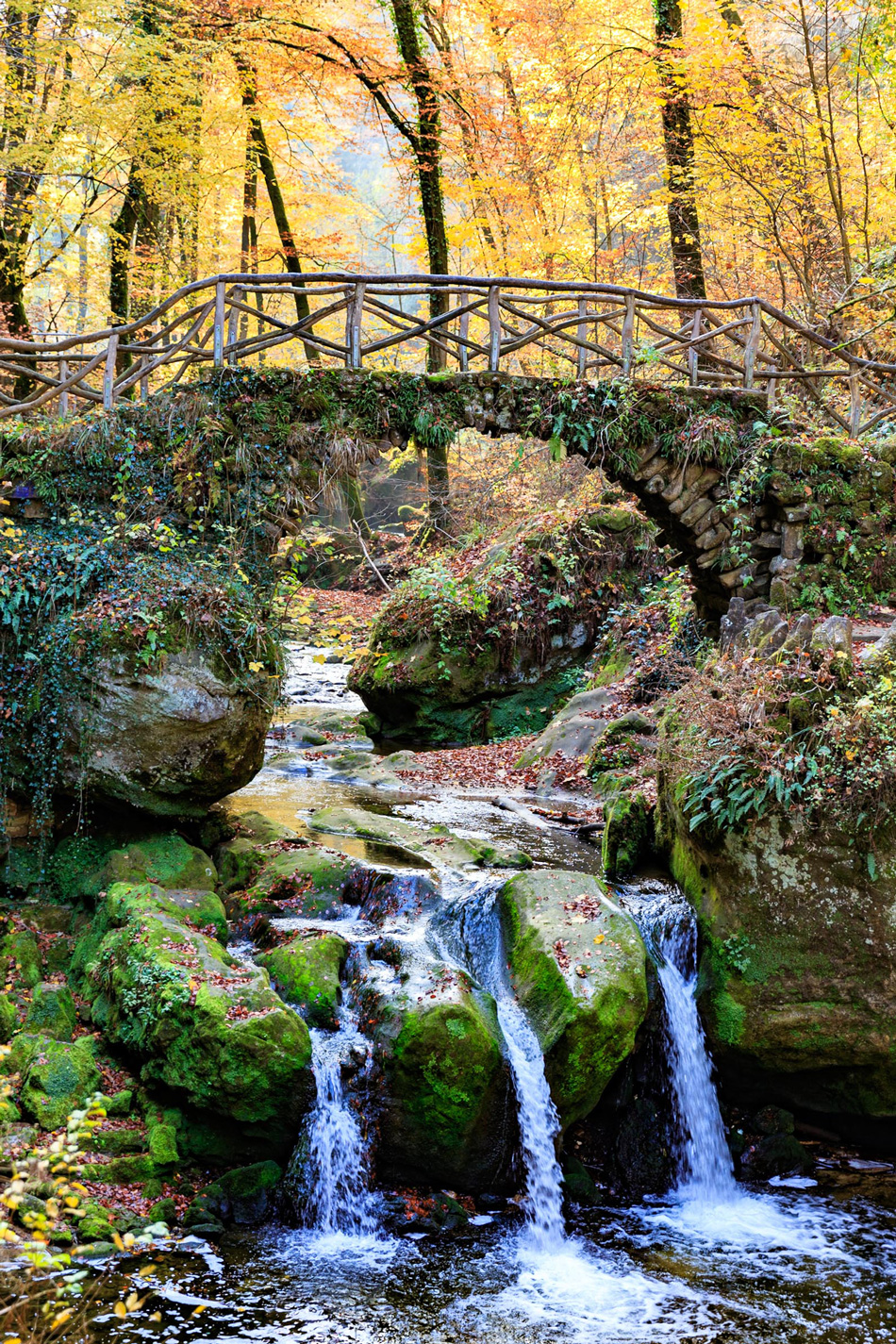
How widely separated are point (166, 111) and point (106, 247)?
135 inches

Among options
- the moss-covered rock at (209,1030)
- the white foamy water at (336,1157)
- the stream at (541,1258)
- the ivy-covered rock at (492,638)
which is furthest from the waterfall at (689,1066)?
the ivy-covered rock at (492,638)

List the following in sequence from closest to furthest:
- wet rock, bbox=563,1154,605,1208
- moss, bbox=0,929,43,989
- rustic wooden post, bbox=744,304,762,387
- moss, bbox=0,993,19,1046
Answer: wet rock, bbox=563,1154,605,1208, moss, bbox=0,993,19,1046, moss, bbox=0,929,43,989, rustic wooden post, bbox=744,304,762,387

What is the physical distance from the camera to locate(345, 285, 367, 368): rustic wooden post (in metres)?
10.9

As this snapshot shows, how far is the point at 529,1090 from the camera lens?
23.4 feet

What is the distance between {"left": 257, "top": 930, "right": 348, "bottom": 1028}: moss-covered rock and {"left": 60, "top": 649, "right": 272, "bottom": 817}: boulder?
6.53 feet

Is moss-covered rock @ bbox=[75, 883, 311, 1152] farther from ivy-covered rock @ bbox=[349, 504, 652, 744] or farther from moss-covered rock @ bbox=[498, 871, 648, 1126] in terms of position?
ivy-covered rock @ bbox=[349, 504, 652, 744]

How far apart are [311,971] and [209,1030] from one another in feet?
3.68

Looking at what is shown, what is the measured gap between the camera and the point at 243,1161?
689cm

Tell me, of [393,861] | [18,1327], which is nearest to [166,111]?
[393,861]

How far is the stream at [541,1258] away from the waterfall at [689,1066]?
0.01m

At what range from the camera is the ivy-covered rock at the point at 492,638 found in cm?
1641

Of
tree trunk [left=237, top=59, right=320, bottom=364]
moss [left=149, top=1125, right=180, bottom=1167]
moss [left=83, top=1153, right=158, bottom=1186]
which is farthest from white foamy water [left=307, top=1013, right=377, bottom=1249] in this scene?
tree trunk [left=237, top=59, right=320, bottom=364]

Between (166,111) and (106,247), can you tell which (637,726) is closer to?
(166,111)

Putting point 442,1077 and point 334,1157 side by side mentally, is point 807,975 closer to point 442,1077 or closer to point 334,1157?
point 442,1077
